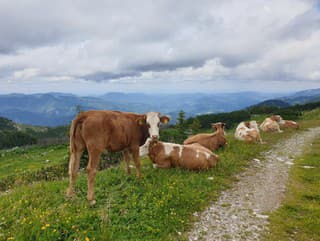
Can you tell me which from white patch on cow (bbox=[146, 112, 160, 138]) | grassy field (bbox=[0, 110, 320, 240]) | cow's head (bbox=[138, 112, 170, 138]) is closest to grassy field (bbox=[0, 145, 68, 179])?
grassy field (bbox=[0, 110, 320, 240])

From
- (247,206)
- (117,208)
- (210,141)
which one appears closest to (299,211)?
(247,206)

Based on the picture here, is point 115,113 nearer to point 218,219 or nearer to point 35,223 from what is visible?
point 35,223

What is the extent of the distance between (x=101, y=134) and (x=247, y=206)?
5431mm

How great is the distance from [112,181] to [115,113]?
282 centimetres

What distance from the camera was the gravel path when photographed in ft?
21.3

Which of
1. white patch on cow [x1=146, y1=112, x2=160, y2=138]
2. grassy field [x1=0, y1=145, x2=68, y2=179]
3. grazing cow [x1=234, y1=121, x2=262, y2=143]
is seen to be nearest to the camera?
white patch on cow [x1=146, y1=112, x2=160, y2=138]

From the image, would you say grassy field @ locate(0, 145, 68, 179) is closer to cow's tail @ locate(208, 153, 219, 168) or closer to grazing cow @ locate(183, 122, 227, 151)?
grazing cow @ locate(183, 122, 227, 151)

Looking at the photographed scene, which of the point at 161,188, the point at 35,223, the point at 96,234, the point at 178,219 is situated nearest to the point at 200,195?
the point at 161,188

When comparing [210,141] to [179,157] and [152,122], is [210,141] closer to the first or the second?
[179,157]

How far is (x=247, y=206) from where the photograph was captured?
26.8 feet

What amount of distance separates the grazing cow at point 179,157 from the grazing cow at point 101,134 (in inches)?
91.8

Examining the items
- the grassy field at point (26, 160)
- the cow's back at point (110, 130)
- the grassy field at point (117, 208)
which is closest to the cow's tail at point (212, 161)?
the grassy field at point (117, 208)

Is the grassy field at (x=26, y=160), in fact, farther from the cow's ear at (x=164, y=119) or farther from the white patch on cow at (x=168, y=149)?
the cow's ear at (x=164, y=119)

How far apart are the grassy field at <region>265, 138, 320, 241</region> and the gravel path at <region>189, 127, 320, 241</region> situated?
296mm
